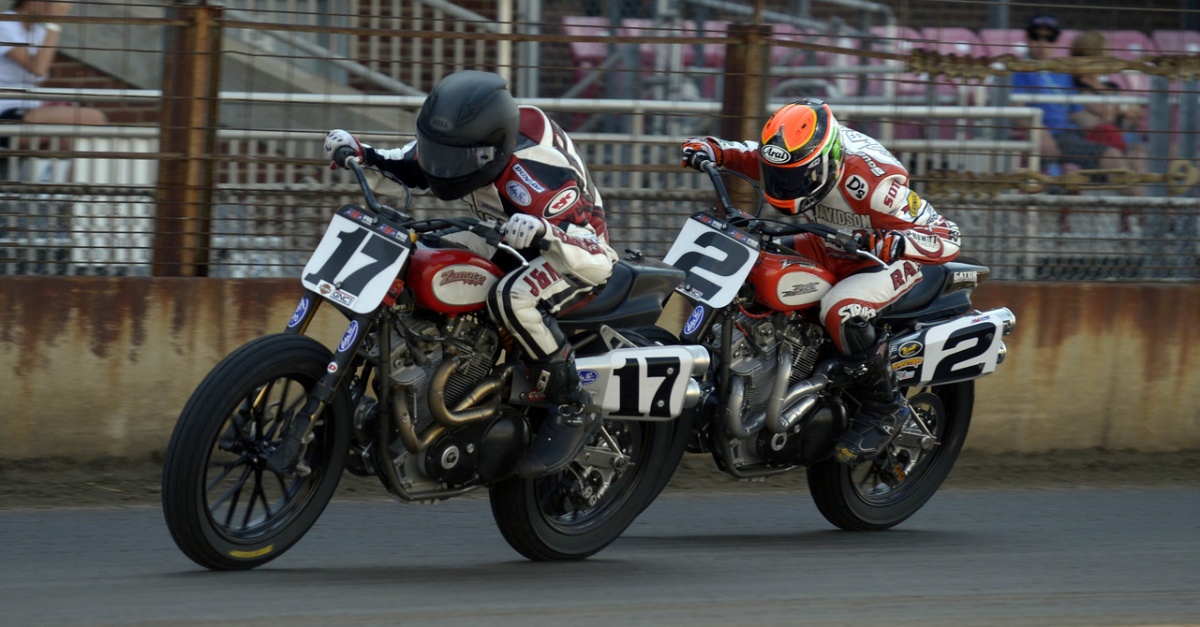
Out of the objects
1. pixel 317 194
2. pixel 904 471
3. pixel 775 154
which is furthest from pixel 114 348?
pixel 904 471

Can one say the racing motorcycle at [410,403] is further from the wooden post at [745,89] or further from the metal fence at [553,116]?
the wooden post at [745,89]

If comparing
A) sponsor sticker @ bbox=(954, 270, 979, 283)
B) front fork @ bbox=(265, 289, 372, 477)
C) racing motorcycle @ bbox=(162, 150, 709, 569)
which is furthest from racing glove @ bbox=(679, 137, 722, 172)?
front fork @ bbox=(265, 289, 372, 477)

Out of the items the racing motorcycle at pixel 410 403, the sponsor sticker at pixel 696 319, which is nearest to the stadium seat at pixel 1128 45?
the sponsor sticker at pixel 696 319

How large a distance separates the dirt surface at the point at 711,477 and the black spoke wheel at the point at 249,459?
1868 millimetres

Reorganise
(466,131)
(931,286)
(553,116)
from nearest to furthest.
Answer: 1. (466,131)
2. (931,286)
3. (553,116)

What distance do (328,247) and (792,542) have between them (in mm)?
2437

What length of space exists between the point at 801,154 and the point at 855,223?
547 mm

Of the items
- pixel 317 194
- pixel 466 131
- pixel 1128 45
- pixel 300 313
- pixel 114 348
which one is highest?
pixel 1128 45

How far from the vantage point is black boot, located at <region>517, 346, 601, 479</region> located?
562cm

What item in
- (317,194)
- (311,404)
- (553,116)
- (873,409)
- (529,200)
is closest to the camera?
(311,404)

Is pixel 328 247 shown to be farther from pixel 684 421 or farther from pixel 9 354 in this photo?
pixel 9 354

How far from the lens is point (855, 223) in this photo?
6758mm

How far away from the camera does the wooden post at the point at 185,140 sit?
7660 millimetres

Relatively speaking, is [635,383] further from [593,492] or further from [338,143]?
[338,143]
